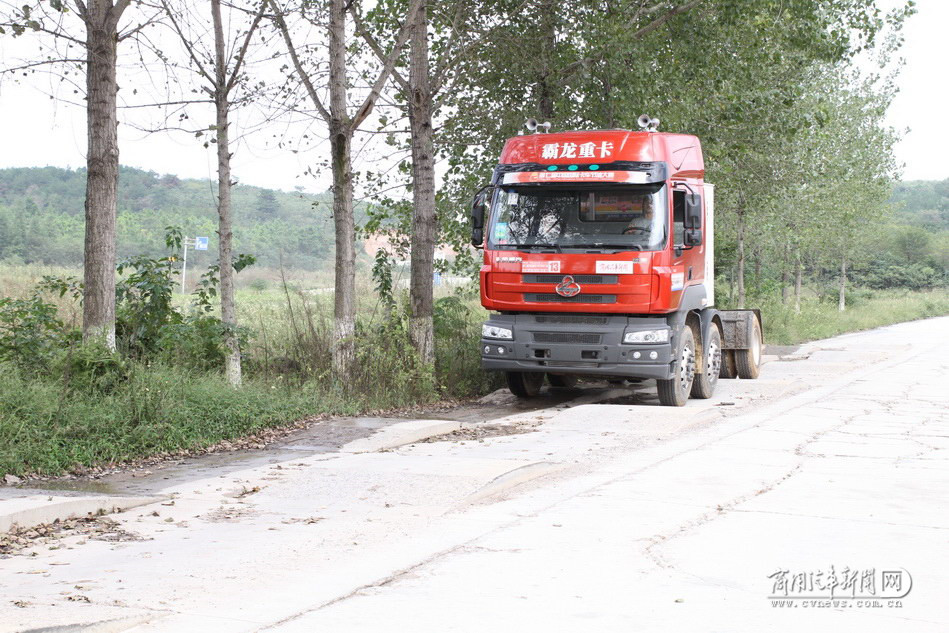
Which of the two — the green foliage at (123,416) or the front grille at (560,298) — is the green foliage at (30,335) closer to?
the green foliage at (123,416)

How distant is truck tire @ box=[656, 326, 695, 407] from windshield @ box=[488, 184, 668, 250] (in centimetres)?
173

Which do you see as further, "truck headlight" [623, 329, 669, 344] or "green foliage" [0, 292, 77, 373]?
"truck headlight" [623, 329, 669, 344]

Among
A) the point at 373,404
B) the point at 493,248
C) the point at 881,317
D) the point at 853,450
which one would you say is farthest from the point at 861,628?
the point at 881,317

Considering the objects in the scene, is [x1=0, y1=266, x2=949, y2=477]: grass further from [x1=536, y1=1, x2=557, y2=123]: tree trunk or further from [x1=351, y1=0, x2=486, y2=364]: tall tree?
[x1=536, y1=1, x2=557, y2=123]: tree trunk

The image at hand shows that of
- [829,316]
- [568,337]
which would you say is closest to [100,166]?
[568,337]

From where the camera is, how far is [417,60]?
15.6m

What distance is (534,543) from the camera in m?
6.62

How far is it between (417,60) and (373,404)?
534 centimetres

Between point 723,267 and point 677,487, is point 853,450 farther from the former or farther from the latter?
point 723,267

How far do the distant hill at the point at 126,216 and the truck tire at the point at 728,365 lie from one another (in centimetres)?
1009

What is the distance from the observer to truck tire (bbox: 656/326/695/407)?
48.2 feet

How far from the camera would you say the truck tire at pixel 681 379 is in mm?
14703

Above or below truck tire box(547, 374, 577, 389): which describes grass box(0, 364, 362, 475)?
above

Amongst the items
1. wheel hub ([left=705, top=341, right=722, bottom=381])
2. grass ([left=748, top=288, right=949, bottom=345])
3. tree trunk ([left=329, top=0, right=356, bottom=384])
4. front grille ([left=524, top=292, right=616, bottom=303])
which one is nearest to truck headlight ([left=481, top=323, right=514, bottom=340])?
front grille ([left=524, top=292, right=616, bottom=303])
